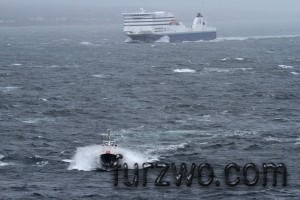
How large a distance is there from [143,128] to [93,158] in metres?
19.6

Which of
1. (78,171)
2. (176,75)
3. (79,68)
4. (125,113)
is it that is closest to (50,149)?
(78,171)

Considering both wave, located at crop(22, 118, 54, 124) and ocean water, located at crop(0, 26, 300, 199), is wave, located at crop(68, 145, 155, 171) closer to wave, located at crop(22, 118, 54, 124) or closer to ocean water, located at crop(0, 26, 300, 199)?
ocean water, located at crop(0, 26, 300, 199)

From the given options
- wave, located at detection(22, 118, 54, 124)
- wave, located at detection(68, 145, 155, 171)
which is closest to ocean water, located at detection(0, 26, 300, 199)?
wave, located at detection(68, 145, 155, 171)

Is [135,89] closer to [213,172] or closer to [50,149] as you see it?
[50,149]

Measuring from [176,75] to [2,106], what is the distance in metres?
62.1

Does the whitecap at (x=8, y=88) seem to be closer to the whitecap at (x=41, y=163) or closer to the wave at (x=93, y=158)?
the wave at (x=93, y=158)

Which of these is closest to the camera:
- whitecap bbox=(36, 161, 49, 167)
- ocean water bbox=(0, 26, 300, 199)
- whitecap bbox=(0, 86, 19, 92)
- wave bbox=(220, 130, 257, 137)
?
ocean water bbox=(0, 26, 300, 199)

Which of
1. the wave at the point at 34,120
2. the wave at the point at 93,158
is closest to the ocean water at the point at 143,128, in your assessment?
the wave at the point at 93,158

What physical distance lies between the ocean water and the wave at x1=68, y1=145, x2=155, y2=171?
129 mm

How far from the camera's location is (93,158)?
83.4 metres

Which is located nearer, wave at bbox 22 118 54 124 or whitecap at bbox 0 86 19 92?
wave at bbox 22 118 54 124

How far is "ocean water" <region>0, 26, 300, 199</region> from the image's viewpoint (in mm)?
72875

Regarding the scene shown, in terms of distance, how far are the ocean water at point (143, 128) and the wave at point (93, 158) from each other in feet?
0.42

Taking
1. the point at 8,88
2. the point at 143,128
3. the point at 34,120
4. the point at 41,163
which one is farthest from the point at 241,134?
the point at 8,88
